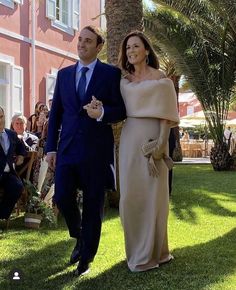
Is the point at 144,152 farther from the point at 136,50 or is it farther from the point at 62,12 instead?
the point at 62,12

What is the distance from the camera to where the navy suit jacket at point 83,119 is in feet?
14.0

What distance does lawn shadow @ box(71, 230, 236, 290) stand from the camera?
4184 mm

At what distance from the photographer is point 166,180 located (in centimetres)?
467

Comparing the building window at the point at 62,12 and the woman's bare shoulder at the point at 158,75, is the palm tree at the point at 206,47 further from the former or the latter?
the woman's bare shoulder at the point at 158,75

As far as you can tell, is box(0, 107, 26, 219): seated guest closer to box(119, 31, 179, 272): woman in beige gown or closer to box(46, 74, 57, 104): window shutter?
box(119, 31, 179, 272): woman in beige gown

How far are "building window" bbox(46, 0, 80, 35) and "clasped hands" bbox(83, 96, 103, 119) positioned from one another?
14.1 metres

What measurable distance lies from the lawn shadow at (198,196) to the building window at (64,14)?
25.2ft

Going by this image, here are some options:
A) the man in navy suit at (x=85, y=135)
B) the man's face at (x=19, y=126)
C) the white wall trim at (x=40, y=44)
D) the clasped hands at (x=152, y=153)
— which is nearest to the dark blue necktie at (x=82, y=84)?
the man in navy suit at (x=85, y=135)

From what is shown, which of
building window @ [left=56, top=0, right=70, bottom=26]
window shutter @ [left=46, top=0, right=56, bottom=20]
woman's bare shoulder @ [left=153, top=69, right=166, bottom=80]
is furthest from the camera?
building window @ [left=56, top=0, right=70, bottom=26]

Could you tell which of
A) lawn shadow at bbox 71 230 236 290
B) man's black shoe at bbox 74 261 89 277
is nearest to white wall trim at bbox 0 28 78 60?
lawn shadow at bbox 71 230 236 290

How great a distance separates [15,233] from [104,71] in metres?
2.69

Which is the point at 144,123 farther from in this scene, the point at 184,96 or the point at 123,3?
the point at 184,96

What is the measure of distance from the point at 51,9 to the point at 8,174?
40.8ft

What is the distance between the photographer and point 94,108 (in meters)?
4.14
